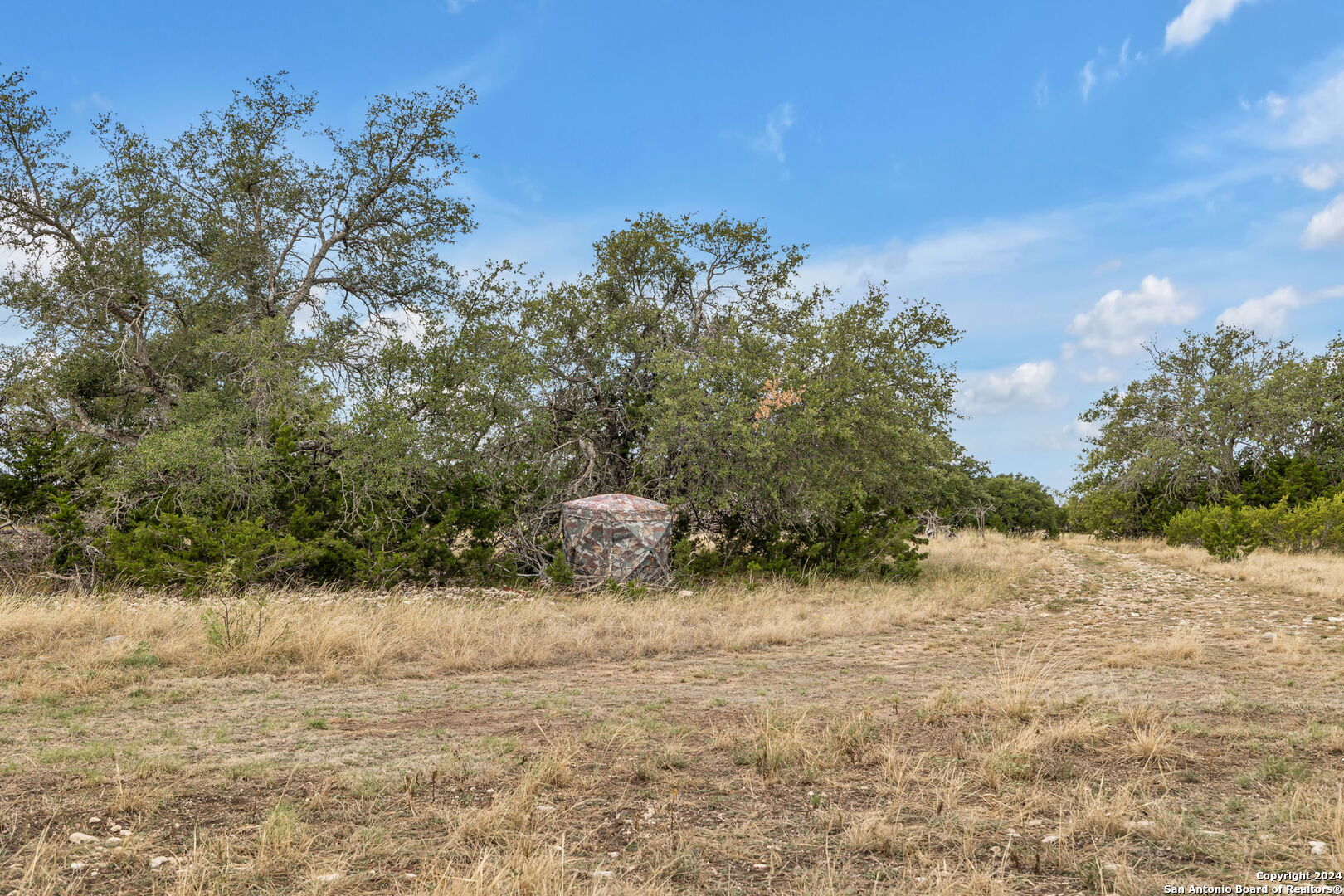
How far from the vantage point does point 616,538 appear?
46.6 ft

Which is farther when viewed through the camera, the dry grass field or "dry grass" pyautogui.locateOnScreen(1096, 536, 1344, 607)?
"dry grass" pyautogui.locateOnScreen(1096, 536, 1344, 607)

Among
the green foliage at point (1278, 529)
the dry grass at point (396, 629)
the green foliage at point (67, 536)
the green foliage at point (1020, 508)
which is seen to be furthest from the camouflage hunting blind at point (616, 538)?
the green foliage at point (1020, 508)

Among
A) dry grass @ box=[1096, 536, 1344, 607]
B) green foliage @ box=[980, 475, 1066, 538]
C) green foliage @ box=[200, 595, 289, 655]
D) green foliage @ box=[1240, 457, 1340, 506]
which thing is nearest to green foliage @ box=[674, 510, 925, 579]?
dry grass @ box=[1096, 536, 1344, 607]

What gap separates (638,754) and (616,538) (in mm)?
8890

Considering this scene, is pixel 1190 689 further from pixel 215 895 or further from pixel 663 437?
pixel 663 437

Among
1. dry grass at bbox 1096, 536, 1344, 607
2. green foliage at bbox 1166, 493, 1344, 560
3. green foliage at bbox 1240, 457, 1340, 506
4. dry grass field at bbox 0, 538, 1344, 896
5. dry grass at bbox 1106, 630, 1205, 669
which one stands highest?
green foliage at bbox 1240, 457, 1340, 506

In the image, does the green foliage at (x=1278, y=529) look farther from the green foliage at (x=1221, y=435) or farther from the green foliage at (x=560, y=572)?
the green foliage at (x=560, y=572)

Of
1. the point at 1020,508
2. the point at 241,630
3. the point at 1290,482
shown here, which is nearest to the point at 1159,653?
the point at 241,630

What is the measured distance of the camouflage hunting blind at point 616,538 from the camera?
14.2m

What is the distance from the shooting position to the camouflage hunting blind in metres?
14.2

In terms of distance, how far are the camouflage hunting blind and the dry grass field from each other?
3.12m

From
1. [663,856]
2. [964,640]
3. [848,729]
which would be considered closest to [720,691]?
[848,729]

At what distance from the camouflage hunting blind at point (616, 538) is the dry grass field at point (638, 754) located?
3.12m

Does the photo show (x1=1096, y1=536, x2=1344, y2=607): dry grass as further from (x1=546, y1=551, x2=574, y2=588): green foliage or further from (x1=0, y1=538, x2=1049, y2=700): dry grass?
(x1=546, y1=551, x2=574, y2=588): green foliage
